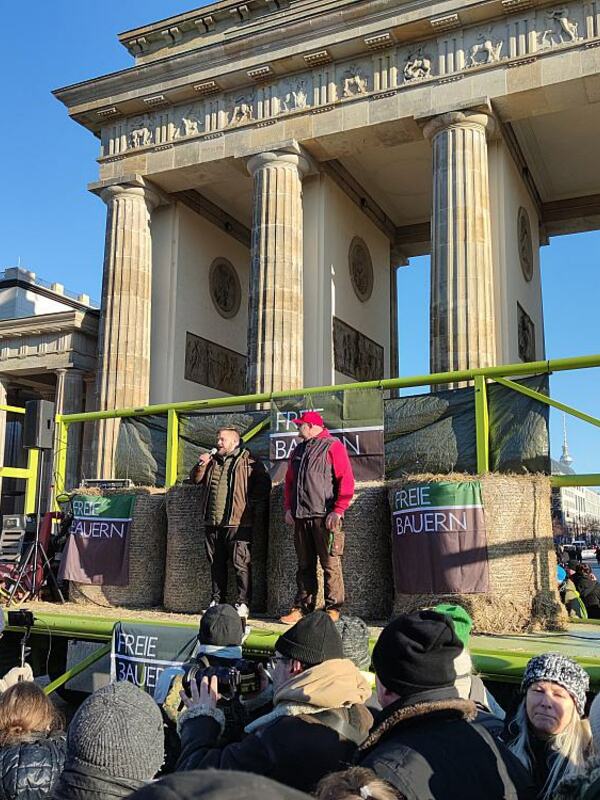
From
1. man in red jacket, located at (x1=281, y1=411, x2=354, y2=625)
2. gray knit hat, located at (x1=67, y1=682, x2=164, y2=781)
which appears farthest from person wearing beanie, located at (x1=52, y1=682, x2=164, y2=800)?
man in red jacket, located at (x1=281, y1=411, x2=354, y2=625)

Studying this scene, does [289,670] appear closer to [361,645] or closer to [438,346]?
[361,645]

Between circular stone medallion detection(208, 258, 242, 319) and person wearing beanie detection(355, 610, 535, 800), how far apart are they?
829 inches

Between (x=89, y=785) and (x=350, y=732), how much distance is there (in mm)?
904

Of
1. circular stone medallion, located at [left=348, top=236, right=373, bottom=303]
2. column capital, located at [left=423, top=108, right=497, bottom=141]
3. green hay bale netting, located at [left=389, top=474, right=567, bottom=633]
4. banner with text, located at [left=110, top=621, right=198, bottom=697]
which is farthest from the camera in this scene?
circular stone medallion, located at [left=348, top=236, right=373, bottom=303]

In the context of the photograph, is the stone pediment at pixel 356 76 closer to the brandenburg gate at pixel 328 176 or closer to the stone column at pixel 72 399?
Result: the brandenburg gate at pixel 328 176

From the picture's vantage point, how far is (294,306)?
18.2 meters

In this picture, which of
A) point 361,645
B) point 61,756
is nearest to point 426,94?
point 361,645

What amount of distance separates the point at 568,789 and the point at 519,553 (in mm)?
2907

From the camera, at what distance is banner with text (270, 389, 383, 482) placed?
5844 millimetres

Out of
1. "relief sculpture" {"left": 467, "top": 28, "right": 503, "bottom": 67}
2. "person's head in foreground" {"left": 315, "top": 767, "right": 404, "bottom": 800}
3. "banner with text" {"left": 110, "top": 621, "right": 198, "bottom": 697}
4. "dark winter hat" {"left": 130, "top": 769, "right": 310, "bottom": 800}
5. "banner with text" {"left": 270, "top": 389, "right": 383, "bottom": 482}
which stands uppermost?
"relief sculpture" {"left": 467, "top": 28, "right": 503, "bottom": 67}

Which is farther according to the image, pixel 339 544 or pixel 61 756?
pixel 339 544

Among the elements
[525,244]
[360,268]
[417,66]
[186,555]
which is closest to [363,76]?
[417,66]

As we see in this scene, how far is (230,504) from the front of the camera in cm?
587

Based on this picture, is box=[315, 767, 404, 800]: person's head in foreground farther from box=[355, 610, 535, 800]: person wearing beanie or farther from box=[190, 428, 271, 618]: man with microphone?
box=[190, 428, 271, 618]: man with microphone
